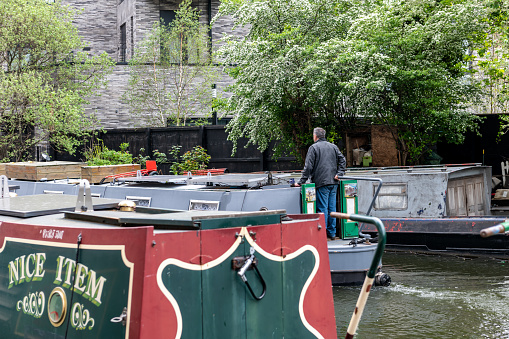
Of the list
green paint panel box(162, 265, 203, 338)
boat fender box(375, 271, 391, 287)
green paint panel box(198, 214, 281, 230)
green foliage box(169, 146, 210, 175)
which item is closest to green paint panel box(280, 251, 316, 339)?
green paint panel box(198, 214, 281, 230)

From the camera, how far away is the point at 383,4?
16.7 meters

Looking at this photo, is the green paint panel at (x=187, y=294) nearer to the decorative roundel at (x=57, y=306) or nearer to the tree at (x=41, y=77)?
the decorative roundel at (x=57, y=306)

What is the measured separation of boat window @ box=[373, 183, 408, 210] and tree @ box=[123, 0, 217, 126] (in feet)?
45.8

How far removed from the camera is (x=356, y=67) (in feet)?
51.7

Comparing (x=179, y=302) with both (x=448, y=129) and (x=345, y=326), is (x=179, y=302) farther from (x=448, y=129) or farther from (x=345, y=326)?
(x=448, y=129)

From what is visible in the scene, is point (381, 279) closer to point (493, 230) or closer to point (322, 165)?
point (322, 165)

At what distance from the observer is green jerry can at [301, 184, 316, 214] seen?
10.2m

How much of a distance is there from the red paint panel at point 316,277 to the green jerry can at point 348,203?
20.2ft

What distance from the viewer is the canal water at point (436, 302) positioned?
8.00 metres

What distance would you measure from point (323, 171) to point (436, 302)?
2.80 meters

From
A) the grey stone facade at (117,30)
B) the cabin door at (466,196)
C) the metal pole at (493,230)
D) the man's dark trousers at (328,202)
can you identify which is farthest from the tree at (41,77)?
the metal pole at (493,230)

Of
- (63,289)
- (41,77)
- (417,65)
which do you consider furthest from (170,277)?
(41,77)

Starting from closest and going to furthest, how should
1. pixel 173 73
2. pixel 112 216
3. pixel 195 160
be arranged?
pixel 112 216
pixel 195 160
pixel 173 73

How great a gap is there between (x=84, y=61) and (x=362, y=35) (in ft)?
49.7
